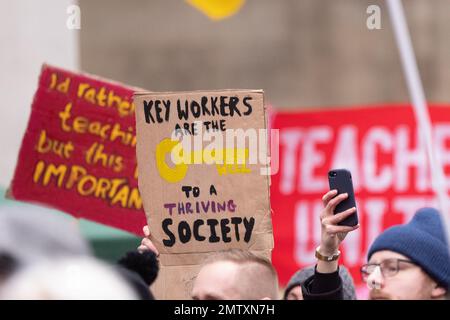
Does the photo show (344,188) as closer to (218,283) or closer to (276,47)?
(218,283)

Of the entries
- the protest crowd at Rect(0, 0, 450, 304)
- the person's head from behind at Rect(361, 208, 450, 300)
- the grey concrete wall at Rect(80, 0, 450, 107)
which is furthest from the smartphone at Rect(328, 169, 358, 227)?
the grey concrete wall at Rect(80, 0, 450, 107)

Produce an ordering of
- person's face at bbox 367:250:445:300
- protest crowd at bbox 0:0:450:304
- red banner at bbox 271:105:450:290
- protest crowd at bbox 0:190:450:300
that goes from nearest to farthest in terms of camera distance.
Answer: protest crowd at bbox 0:190:450:300
protest crowd at bbox 0:0:450:304
person's face at bbox 367:250:445:300
red banner at bbox 271:105:450:290

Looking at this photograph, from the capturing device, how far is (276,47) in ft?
43.7

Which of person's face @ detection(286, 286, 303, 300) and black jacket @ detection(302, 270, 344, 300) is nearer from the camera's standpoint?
black jacket @ detection(302, 270, 344, 300)

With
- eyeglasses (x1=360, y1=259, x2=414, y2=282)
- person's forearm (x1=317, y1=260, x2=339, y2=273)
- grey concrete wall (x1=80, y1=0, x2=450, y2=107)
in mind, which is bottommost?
person's forearm (x1=317, y1=260, x2=339, y2=273)

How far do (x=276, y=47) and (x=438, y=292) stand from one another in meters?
9.59

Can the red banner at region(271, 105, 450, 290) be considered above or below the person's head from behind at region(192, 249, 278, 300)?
above

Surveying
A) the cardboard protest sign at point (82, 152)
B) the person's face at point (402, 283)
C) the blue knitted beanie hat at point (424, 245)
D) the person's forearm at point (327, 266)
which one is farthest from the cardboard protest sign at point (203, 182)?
the cardboard protest sign at point (82, 152)

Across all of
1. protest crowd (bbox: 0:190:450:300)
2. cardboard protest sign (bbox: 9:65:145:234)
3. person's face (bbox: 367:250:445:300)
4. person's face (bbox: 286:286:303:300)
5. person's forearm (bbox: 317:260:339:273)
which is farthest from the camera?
cardboard protest sign (bbox: 9:65:145:234)

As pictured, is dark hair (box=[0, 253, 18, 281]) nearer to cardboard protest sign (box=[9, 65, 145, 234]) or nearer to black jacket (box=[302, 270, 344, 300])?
black jacket (box=[302, 270, 344, 300])

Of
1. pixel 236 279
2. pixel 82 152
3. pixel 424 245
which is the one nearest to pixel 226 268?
pixel 236 279

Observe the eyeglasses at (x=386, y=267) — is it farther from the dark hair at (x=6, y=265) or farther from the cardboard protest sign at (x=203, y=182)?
the dark hair at (x=6, y=265)

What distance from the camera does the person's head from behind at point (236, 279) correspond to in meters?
3.03

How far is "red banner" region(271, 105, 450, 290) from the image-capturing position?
685cm
